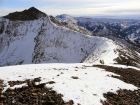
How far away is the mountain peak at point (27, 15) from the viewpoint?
112406 mm

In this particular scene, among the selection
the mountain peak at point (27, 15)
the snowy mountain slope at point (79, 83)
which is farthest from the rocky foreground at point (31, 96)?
the mountain peak at point (27, 15)

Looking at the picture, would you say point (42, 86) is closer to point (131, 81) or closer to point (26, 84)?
point (26, 84)

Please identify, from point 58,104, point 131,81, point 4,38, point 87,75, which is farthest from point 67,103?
point 4,38

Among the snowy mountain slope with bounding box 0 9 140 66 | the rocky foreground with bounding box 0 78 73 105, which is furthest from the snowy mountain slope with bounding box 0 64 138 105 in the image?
the snowy mountain slope with bounding box 0 9 140 66

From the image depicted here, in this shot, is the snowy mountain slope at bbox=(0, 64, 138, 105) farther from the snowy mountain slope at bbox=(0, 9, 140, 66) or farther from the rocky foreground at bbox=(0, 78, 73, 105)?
the snowy mountain slope at bbox=(0, 9, 140, 66)

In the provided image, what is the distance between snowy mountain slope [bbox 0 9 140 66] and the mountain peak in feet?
7.70

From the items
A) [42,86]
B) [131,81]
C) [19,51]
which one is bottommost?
[19,51]

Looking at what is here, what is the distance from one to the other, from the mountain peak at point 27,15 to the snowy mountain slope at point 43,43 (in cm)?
235

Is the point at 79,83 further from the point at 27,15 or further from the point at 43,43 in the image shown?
the point at 27,15

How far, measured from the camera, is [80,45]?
88875 millimetres

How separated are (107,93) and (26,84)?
275 inches

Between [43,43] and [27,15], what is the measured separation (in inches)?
1172

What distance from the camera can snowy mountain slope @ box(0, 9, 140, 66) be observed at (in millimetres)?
84375

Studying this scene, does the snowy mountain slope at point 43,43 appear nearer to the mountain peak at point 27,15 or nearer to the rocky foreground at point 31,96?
the mountain peak at point 27,15
